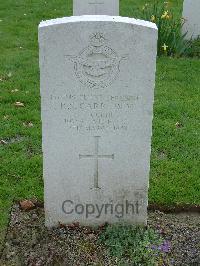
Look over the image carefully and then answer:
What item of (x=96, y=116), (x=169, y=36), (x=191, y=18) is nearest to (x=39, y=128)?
(x=96, y=116)

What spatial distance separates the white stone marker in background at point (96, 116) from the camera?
3.52 m

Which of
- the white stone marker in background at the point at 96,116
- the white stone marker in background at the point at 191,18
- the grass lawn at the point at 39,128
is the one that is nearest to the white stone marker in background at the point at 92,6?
the grass lawn at the point at 39,128

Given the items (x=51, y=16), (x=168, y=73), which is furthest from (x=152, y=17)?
(x=51, y=16)

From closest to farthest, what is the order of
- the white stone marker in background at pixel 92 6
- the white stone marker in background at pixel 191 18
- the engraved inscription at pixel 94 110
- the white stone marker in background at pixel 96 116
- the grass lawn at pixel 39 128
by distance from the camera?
1. the white stone marker in background at pixel 96 116
2. the engraved inscription at pixel 94 110
3. the grass lawn at pixel 39 128
4. the white stone marker in background at pixel 92 6
5. the white stone marker in background at pixel 191 18

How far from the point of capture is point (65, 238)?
407 centimetres

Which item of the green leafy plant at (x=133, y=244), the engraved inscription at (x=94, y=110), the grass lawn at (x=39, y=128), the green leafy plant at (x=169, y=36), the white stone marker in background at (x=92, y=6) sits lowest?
the green leafy plant at (x=133, y=244)

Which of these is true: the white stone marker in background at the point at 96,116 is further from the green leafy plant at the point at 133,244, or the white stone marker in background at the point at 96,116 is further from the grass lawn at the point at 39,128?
the grass lawn at the point at 39,128

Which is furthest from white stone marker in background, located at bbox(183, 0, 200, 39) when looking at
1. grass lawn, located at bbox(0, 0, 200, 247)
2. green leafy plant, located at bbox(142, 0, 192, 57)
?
grass lawn, located at bbox(0, 0, 200, 247)

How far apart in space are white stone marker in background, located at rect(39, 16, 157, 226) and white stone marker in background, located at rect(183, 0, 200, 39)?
16.3ft

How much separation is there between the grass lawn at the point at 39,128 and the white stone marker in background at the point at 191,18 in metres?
0.83

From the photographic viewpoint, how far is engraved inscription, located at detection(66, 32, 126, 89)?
3.56 m

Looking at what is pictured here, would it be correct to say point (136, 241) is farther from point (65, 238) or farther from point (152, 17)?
point (152, 17)

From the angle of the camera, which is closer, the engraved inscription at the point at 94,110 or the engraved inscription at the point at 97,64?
the engraved inscription at the point at 97,64

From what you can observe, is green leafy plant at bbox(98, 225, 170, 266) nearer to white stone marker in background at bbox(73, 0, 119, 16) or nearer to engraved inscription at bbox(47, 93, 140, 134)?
engraved inscription at bbox(47, 93, 140, 134)
